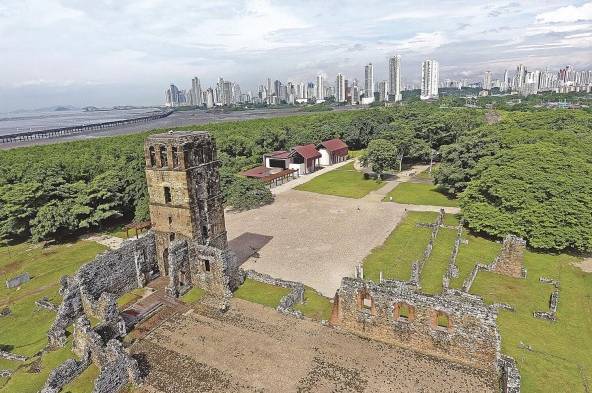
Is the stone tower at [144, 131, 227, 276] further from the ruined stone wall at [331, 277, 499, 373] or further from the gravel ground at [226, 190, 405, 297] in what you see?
the ruined stone wall at [331, 277, 499, 373]

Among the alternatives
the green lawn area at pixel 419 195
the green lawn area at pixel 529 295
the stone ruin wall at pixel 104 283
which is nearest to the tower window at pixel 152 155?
the stone ruin wall at pixel 104 283

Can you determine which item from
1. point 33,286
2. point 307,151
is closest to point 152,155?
point 33,286

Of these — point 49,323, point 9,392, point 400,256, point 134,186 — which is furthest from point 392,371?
point 134,186

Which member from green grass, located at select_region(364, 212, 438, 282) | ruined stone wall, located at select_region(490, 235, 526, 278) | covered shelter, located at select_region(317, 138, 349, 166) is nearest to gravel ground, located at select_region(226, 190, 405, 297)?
green grass, located at select_region(364, 212, 438, 282)

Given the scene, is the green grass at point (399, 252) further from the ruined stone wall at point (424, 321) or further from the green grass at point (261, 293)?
the ruined stone wall at point (424, 321)

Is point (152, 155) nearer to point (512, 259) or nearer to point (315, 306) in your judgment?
point (315, 306)

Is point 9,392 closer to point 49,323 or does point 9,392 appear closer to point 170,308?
point 49,323
